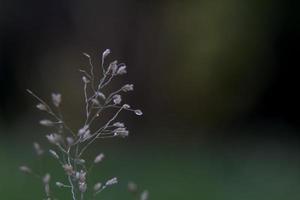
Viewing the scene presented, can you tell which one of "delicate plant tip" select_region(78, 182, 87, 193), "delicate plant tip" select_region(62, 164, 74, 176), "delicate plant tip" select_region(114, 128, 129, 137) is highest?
"delicate plant tip" select_region(114, 128, 129, 137)

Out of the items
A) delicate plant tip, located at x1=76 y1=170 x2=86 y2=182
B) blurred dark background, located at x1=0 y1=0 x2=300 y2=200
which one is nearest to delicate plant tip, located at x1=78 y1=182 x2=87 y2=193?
Answer: delicate plant tip, located at x1=76 y1=170 x2=86 y2=182

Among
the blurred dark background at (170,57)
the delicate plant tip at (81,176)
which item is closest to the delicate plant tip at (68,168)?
the delicate plant tip at (81,176)

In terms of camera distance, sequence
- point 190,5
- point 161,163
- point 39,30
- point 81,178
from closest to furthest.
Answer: point 81,178 → point 161,163 → point 190,5 → point 39,30

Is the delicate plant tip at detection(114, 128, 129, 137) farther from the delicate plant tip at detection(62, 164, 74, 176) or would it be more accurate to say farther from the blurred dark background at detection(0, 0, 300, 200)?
the blurred dark background at detection(0, 0, 300, 200)

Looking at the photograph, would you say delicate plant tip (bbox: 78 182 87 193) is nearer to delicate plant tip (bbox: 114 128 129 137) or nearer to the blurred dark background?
delicate plant tip (bbox: 114 128 129 137)

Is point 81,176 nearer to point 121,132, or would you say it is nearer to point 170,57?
point 121,132

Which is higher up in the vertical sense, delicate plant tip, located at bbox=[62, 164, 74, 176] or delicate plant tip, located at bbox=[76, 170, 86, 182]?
delicate plant tip, located at bbox=[62, 164, 74, 176]

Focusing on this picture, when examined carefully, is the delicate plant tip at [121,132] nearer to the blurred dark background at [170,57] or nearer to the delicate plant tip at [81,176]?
the delicate plant tip at [81,176]

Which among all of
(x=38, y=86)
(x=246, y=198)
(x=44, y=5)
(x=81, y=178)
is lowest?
(x=38, y=86)

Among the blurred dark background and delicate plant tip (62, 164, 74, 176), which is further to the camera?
the blurred dark background

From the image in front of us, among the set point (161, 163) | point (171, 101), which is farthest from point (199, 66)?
point (161, 163)

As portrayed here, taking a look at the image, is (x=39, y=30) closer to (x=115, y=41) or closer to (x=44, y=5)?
(x=44, y=5)
